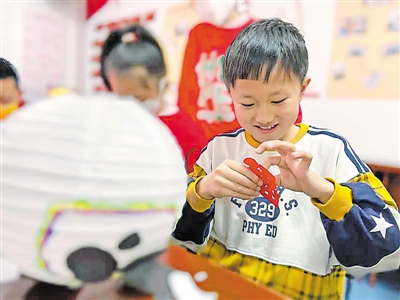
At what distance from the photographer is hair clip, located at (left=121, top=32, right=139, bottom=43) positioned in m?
0.37

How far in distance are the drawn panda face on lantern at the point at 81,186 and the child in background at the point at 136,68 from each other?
33mm

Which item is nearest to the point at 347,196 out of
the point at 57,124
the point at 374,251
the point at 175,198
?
the point at 374,251

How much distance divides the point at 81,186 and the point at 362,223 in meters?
0.31

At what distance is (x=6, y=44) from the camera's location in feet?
1.47

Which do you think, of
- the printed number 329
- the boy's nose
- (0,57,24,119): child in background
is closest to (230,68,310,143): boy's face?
the boy's nose

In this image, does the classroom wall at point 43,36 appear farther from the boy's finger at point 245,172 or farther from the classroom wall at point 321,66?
the boy's finger at point 245,172

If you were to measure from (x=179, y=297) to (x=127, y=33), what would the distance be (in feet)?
0.89

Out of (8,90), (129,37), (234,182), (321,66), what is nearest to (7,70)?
(8,90)

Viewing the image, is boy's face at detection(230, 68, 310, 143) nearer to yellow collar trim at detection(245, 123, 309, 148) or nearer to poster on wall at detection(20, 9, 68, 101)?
yellow collar trim at detection(245, 123, 309, 148)

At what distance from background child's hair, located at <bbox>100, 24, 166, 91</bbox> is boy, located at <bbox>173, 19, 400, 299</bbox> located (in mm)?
95

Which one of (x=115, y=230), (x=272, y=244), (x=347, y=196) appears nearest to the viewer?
(x=115, y=230)

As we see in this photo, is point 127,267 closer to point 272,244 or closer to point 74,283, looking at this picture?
point 74,283

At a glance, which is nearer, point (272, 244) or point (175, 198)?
point (175, 198)

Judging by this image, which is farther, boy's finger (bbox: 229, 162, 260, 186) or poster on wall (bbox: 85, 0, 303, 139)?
poster on wall (bbox: 85, 0, 303, 139)
